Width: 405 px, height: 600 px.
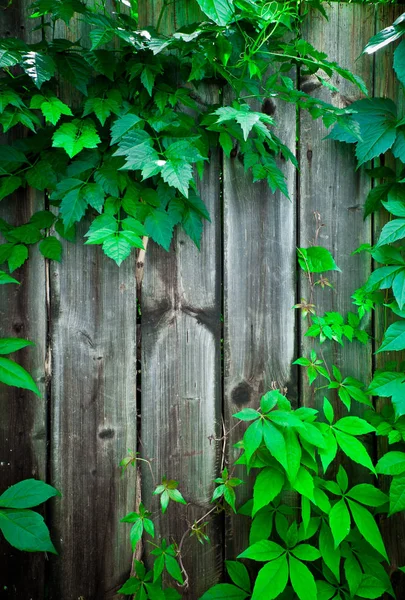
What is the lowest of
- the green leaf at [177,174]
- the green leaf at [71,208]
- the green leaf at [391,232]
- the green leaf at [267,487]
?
the green leaf at [267,487]

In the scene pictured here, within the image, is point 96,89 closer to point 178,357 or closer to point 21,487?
point 178,357

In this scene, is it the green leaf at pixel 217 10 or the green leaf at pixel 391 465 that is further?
the green leaf at pixel 391 465

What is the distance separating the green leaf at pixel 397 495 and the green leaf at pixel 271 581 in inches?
13.4

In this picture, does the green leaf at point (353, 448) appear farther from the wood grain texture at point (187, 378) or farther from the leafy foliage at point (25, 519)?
the leafy foliage at point (25, 519)

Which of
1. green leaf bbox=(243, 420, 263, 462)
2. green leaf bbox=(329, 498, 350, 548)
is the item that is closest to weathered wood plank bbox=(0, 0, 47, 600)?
green leaf bbox=(243, 420, 263, 462)

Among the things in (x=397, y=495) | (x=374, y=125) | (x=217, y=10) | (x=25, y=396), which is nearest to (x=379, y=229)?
(x=374, y=125)

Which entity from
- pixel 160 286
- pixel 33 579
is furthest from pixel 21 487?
pixel 160 286

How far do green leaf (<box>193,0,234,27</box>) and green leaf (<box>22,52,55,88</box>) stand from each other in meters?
0.47

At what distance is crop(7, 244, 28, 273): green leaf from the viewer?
1.40m

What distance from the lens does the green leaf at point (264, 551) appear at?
1.34m

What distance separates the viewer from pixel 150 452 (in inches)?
60.7

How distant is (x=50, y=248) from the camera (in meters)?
1.44

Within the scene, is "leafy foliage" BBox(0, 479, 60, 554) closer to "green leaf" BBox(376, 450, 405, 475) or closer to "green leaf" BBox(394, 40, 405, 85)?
"green leaf" BBox(376, 450, 405, 475)

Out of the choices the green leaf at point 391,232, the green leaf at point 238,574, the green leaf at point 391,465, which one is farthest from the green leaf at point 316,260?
the green leaf at point 238,574
